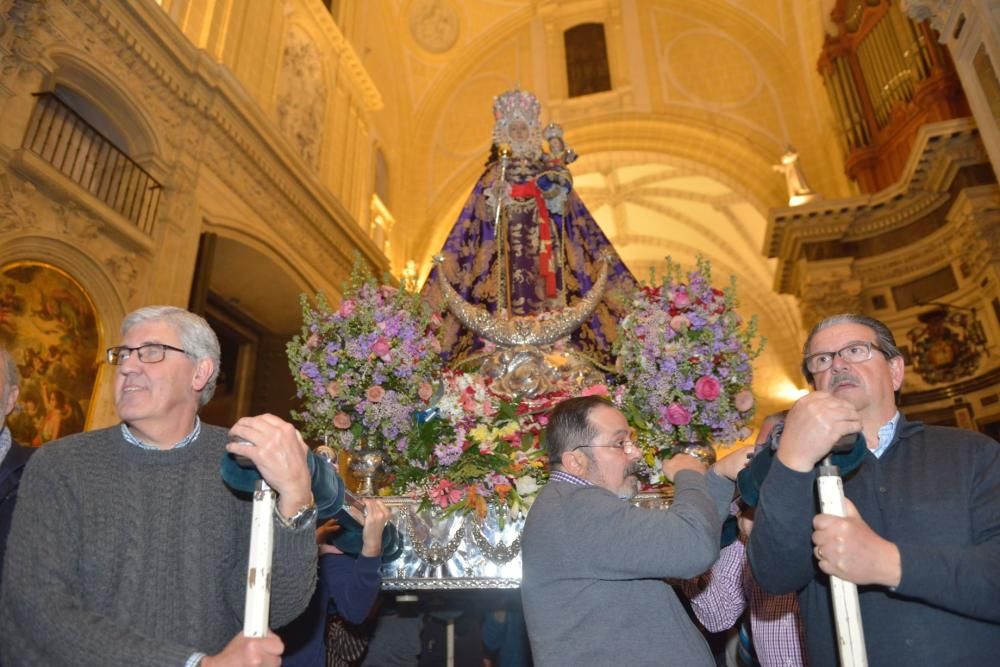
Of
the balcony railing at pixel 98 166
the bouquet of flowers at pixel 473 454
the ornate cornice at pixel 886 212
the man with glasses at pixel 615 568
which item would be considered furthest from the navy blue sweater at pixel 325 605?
the ornate cornice at pixel 886 212

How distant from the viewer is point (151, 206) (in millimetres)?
7023

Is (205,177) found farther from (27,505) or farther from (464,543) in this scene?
(27,505)

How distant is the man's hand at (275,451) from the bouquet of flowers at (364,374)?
158 centimetres

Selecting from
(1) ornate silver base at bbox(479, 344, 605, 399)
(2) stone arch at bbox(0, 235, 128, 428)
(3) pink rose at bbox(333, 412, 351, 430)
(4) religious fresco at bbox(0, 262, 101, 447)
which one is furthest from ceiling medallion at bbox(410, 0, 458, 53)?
(3) pink rose at bbox(333, 412, 351, 430)

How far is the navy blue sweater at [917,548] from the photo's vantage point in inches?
46.9

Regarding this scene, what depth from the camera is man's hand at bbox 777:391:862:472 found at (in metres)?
1.20

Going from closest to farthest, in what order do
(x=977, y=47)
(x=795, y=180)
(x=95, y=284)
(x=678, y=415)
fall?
(x=678, y=415) < (x=977, y=47) < (x=95, y=284) < (x=795, y=180)

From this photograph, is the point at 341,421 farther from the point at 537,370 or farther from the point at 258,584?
the point at 258,584

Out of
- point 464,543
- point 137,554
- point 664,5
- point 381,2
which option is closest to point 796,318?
point 664,5

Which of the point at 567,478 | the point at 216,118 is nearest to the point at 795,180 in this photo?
the point at 216,118

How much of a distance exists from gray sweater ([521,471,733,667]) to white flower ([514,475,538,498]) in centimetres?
93

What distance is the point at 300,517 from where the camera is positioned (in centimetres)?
127

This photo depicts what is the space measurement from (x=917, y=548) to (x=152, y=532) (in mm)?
1507

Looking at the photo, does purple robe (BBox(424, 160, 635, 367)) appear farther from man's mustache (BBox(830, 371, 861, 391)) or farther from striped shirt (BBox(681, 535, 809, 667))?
man's mustache (BBox(830, 371, 861, 391))
